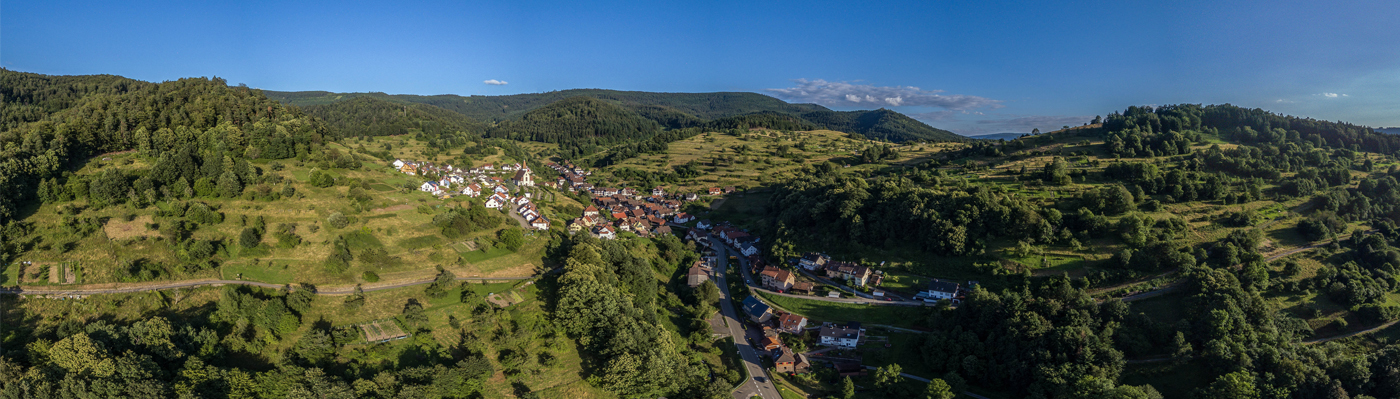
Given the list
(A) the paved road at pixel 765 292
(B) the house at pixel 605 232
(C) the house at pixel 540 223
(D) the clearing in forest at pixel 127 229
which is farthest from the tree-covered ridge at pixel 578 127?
(D) the clearing in forest at pixel 127 229

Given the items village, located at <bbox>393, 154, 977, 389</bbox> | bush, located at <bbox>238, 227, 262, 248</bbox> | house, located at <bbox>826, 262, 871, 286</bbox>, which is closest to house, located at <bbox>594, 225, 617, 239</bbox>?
village, located at <bbox>393, 154, 977, 389</bbox>

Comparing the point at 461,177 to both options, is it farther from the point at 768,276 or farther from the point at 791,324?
the point at 791,324

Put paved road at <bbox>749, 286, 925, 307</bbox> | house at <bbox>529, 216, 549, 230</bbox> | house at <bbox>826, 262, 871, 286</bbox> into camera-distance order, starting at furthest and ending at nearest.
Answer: house at <bbox>529, 216, 549, 230</bbox>, house at <bbox>826, 262, 871, 286</bbox>, paved road at <bbox>749, 286, 925, 307</bbox>

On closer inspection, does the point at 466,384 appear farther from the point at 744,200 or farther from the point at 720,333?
the point at 744,200

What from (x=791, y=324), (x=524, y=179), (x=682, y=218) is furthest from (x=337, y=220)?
(x=682, y=218)

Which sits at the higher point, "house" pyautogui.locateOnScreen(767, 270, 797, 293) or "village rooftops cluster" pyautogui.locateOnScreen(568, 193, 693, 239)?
"village rooftops cluster" pyautogui.locateOnScreen(568, 193, 693, 239)

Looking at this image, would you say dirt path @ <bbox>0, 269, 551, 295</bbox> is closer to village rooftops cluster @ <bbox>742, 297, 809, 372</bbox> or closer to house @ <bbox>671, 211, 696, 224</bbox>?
village rooftops cluster @ <bbox>742, 297, 809, 372</bbox>

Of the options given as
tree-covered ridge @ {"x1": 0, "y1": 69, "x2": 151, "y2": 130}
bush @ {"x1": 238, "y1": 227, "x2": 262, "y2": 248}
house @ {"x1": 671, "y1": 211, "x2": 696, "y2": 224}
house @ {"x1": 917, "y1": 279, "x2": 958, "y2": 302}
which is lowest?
house @ {"x1": 917, "y1": 279, "x2": 958, "y2": 302}

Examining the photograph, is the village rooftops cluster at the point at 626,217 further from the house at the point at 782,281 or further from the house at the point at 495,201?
the house at the point at 782,281
